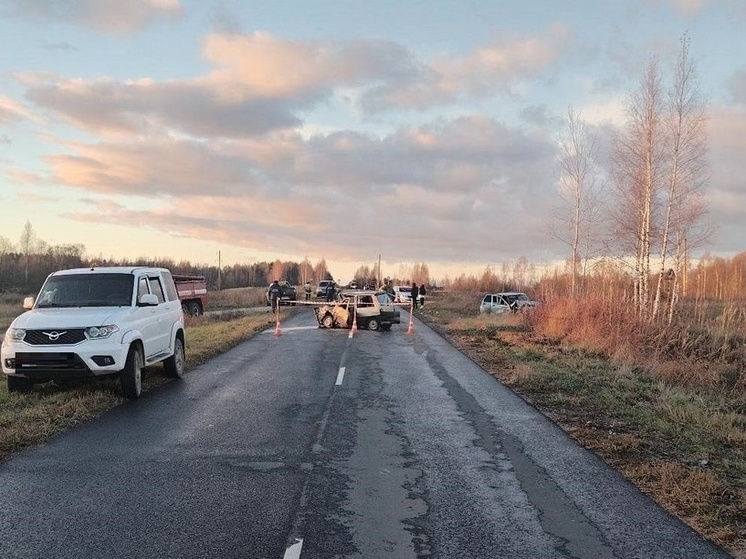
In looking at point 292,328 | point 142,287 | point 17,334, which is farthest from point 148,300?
point 292,328

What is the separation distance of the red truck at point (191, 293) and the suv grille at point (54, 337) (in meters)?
24.9

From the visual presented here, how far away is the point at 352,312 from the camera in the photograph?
2814cm

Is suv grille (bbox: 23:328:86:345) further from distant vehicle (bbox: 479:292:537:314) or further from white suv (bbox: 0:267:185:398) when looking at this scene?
distant vehicle (bbox: 479:292:537:314)

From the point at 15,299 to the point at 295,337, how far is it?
46.8m

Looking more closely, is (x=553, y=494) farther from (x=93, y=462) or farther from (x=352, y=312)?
(x=352, y=312)

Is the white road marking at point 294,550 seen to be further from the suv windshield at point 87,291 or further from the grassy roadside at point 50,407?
the suv windshield at point 87,291

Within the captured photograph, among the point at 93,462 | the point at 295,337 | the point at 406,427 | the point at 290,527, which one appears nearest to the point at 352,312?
the point at 295,337

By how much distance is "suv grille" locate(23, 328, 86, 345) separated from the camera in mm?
10227

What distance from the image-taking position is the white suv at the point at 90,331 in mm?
10188

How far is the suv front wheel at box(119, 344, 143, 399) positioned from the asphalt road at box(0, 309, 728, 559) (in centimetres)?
24

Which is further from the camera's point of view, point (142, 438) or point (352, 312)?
point (352, 312)

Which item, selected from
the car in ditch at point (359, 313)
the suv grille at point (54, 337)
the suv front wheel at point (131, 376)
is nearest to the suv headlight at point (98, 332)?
the suv grille at point (54, 337)

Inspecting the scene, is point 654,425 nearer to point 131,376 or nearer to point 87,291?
point 131,376

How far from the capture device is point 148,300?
458 inches
